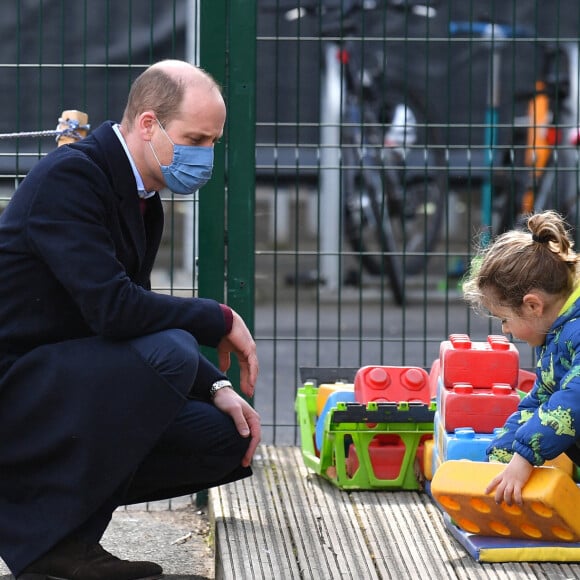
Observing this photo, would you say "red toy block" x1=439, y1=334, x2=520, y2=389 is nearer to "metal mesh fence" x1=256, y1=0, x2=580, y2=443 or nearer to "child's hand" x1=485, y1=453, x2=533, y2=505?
"child's hand" x1=485, y1=453, x2=533, y2=505

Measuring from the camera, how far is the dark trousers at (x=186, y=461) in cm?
335

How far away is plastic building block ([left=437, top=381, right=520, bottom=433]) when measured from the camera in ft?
12.2

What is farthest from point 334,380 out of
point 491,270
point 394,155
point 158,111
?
point 394,155

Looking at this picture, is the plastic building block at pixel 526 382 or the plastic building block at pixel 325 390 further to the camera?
the plastic building block at pixel 325 390

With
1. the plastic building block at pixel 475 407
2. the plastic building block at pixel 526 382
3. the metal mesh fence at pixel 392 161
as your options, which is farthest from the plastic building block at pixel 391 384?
the metal mesh fence at pixel 392 161

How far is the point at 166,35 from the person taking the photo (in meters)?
11.0

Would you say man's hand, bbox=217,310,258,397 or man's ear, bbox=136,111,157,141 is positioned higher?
man's ear, bbox=136,111,157,141

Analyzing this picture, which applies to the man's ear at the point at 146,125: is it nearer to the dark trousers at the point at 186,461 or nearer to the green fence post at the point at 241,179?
the dark trousers at the point at 186,461

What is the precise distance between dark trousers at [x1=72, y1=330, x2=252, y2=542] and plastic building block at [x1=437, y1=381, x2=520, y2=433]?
616 millimetres

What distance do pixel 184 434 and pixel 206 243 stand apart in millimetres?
1111

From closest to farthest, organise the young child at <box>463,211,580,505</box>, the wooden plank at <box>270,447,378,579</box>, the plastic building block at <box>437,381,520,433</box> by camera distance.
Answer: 1. the wooden plank at <box>270,447,378,579</box>
2. the young child at <box>463,211,580,505</box>
3. the plastic building block at <box>437,381,520,433</box>

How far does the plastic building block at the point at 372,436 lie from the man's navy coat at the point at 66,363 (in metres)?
0.92

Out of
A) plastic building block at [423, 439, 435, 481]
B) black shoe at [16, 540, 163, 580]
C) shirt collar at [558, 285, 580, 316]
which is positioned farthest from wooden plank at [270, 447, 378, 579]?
shirt collar at [558, 285, 580, 316]

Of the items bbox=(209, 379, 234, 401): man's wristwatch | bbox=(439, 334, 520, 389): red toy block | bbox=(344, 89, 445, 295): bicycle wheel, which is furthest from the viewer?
bbox=(344, 89, 445, 295): bicycle wheel
